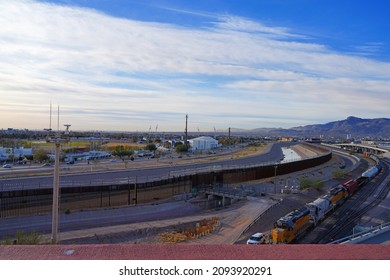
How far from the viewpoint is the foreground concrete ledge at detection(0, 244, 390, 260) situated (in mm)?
3633

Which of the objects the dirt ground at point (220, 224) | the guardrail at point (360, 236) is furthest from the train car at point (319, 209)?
the guardrail at point (360, 236)

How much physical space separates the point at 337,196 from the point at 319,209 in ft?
19.2

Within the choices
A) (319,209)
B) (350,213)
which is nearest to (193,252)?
(319,209)

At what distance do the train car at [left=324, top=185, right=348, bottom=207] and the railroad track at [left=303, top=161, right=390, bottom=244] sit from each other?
1.35ft

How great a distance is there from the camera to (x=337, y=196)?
26062 mm

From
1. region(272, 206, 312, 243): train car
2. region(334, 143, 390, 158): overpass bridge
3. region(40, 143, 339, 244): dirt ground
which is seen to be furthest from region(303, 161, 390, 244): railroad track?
region(334, 143, 390, 158): overpass bridge

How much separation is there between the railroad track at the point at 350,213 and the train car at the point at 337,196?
413 millimetres

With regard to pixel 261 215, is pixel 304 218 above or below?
above

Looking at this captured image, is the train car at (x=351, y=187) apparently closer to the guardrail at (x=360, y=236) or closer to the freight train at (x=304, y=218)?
the freight train at (x=304, y=218)

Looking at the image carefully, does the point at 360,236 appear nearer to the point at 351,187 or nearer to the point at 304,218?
the point at 304,218

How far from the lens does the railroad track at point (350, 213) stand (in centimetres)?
1883

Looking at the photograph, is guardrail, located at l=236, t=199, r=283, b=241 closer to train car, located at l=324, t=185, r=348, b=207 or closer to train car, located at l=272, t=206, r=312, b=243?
train car, located at l=272, t=206, r=312, b=243

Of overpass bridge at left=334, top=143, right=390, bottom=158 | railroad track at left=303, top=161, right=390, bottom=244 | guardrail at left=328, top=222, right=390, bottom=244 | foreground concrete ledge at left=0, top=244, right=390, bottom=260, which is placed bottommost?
railroad track at left=303, top=161, right=390, bottom=244

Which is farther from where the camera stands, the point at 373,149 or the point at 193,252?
the point at 373,149
